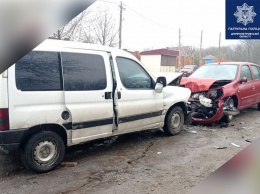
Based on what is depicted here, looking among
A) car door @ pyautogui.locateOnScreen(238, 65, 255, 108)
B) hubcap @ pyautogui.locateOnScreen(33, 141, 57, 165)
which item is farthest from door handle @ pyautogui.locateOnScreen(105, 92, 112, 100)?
car door @ pyautogui.locateOnScreen(238, 65, 255, 108)

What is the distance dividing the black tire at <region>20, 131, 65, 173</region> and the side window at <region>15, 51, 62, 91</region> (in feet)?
2.20

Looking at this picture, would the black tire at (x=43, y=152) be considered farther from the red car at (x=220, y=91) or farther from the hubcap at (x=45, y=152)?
the red car at (x=220, y=91)

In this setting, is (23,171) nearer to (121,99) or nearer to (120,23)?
(121,99)

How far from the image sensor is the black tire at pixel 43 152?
392 centimetres

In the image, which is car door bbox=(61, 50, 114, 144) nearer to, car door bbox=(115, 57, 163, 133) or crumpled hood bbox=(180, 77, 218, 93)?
car door bbox=(115, 57, 163, 133)

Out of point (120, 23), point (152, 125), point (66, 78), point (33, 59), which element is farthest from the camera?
point (120, 23)

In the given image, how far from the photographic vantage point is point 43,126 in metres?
4.03

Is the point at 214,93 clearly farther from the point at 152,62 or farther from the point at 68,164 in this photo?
the point at 152,62

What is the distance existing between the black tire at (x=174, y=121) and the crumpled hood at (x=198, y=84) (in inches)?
46.9

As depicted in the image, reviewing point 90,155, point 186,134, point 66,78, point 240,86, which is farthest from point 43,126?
point 240,86

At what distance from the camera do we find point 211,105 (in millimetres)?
7125

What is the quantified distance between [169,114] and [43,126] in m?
2.92

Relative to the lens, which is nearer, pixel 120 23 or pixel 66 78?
pixel 66 78

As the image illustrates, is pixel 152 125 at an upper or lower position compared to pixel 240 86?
lower
